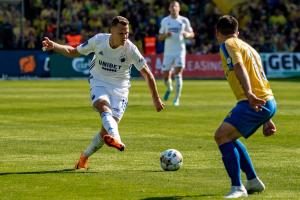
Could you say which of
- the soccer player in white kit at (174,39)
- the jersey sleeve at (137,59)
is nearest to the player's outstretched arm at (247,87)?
the jersey sleeve at (137,59)

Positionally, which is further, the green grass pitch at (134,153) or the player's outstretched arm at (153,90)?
the player's outstretched arm at (153,90)

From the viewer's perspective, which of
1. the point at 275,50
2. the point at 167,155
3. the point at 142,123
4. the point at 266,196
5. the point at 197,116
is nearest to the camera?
the point at 266,196

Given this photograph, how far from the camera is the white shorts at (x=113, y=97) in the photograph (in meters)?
12.8

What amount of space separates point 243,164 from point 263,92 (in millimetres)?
888

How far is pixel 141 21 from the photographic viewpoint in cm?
4816

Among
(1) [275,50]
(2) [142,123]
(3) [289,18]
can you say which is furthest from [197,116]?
(3) [289,18]

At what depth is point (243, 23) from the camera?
49.2m

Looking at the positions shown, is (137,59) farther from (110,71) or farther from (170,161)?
(170,161)

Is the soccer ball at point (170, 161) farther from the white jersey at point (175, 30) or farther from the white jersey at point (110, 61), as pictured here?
the white jersey at point (175, 30)

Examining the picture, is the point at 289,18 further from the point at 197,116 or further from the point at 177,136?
the point at 177,136

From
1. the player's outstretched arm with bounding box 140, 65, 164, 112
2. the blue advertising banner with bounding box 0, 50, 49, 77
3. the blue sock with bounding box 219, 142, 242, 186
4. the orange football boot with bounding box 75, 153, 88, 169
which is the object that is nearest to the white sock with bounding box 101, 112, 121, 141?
the player's outstretched arm with bounding box 140, 65, 164, 112

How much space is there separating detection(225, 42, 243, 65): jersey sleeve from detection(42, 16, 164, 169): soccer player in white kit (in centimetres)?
263

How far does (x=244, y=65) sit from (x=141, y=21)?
3812cm

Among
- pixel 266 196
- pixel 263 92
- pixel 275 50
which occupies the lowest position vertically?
pixel 275 50
